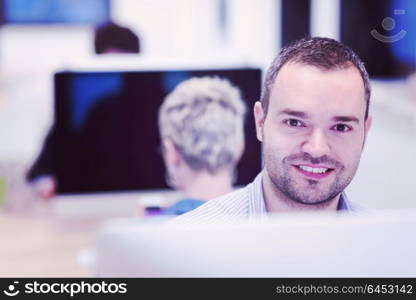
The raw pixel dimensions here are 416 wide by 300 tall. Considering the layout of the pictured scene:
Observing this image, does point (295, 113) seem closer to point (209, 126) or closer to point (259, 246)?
point (209, 126)

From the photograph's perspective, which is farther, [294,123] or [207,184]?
[207,184]

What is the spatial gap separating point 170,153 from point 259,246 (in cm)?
97

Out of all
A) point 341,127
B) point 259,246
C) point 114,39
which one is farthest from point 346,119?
point 114,39

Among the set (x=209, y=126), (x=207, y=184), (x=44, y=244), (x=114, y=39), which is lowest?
(x=44, y=244)

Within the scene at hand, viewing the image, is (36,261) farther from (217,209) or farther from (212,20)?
(212,20)

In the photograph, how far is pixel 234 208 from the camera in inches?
45.9

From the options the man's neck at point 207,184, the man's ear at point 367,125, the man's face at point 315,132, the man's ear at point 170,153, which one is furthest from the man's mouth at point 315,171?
the man's ear at point 170,153

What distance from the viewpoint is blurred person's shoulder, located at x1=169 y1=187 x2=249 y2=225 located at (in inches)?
43.4

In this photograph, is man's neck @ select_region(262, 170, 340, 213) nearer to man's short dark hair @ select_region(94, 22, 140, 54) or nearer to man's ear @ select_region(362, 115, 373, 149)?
man's ear @ select_region(362, 115, 373, 149)

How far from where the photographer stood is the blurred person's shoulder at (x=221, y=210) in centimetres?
110

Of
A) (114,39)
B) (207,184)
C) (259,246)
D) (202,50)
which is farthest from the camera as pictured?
(202,50)

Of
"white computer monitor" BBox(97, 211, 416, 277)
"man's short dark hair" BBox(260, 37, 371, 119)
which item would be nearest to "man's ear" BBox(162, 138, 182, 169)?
"man's short dark hair" BBox(260, 37, 371, 119)

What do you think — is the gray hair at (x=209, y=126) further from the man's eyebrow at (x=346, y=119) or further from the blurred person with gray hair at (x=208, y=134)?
the man's eyebrow at (x=346, y=119)

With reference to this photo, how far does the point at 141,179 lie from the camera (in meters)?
1.77
